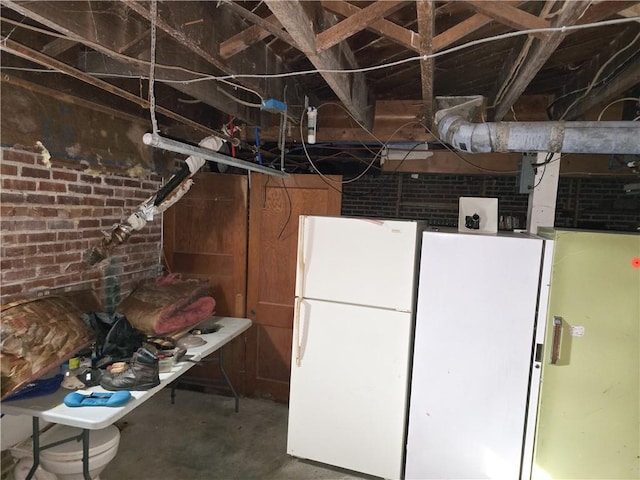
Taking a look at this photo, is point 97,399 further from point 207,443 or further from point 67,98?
point 67,98

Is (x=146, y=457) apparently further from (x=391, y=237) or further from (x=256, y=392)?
(x=391, y=237)

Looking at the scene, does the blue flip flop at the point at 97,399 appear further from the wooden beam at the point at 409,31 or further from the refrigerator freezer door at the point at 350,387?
the wooden beam at the point at 409,31

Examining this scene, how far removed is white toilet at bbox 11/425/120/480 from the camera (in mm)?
2041

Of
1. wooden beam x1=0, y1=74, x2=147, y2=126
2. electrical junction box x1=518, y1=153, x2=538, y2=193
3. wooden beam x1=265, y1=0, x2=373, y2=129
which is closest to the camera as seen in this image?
wooden beam x1=265, y1=0, x2=373, y2=129

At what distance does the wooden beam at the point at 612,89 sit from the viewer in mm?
1899

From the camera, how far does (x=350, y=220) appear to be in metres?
2.56

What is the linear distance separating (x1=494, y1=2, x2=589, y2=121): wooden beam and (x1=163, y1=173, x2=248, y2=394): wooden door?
7.36 feet

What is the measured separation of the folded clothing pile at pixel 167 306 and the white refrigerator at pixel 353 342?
3.06ft

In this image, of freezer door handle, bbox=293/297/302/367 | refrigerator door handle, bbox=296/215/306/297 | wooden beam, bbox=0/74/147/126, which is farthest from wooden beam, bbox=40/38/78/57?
freezer door handle, bbox=293/297/302/367

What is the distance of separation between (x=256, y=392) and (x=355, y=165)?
8.03ft

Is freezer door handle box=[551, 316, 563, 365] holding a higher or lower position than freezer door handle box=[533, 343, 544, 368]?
higher

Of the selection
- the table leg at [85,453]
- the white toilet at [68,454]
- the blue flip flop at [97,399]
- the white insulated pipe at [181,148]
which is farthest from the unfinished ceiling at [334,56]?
the white toilet at [68,454]

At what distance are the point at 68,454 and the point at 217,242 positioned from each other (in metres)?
1.94

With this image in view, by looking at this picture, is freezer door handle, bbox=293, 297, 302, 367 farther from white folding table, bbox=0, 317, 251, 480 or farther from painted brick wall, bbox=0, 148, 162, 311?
painted brick wall, bbox=0, 148, 162, 311
